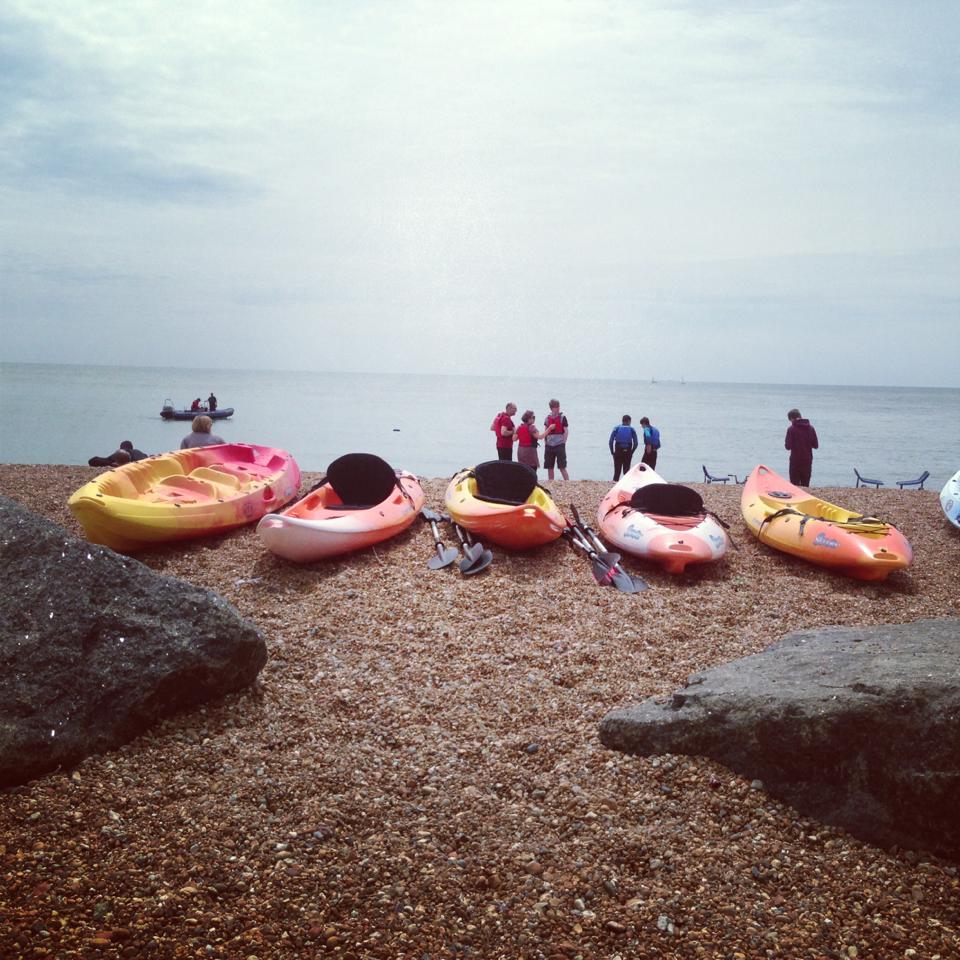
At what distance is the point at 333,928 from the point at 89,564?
241 cm

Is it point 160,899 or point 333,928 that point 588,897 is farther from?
point 160,899

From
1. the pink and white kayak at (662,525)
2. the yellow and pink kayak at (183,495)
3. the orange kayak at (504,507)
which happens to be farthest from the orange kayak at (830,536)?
the yellow and pink kayak at (183,495)

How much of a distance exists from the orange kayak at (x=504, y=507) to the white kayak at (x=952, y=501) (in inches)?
209

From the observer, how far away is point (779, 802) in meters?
3.16

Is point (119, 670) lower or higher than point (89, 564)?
lower

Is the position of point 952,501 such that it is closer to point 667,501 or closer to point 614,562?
point 667,501

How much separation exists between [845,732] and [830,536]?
173 inches

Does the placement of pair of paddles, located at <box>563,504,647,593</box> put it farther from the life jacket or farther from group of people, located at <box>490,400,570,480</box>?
the life jacket

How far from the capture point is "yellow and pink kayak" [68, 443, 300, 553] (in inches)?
263

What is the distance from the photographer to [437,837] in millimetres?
3023

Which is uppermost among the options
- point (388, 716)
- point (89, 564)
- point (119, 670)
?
point (89, 564)

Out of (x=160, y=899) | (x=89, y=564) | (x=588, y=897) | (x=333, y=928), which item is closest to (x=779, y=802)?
(x=588, y=897)

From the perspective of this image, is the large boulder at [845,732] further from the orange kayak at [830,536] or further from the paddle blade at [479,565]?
the orange kayak at [830,536]

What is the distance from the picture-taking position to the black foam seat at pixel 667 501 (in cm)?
794
